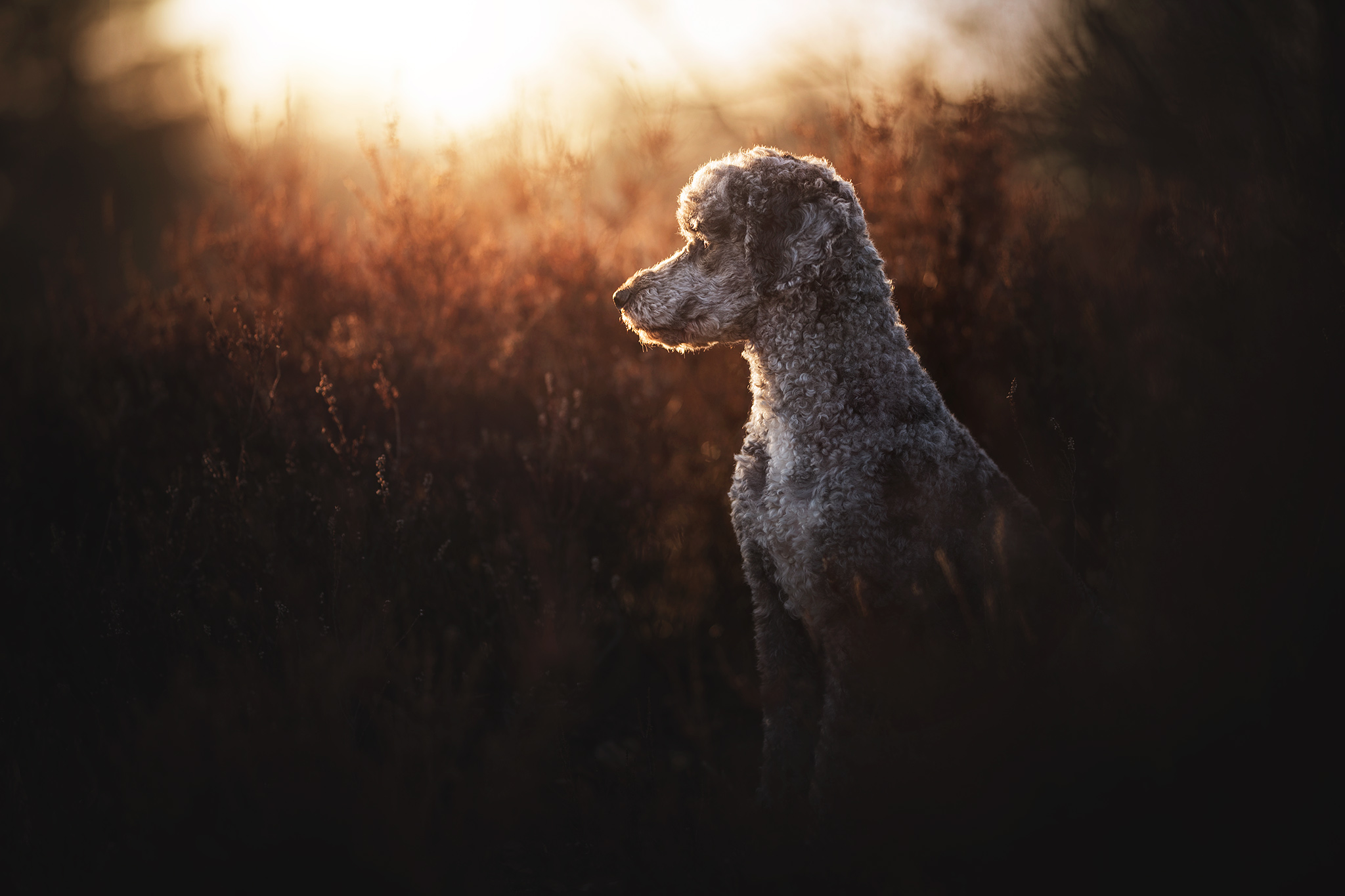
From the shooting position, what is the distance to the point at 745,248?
2.45 m

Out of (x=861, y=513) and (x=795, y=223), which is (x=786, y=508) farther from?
(x=795, y=223)

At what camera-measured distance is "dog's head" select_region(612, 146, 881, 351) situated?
231 cm

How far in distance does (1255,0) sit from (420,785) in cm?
356

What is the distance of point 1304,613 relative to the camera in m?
1.82

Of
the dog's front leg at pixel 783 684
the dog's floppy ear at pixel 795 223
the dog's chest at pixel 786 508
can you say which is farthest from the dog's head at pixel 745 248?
the dog's front leg at pixel 783 684

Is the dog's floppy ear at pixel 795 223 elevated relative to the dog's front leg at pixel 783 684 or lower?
elevated

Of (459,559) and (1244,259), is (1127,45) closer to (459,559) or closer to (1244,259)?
(1244,259)

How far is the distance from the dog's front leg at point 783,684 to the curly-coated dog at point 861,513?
0.09 feet

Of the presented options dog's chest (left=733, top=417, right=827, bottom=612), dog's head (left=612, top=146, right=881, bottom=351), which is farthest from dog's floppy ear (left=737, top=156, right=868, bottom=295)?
dog's chest (left=733, top=417, right=827, bottom=612)

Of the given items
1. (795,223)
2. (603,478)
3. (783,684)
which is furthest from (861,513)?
(603,478)

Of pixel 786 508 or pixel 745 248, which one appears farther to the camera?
pixel 745 248

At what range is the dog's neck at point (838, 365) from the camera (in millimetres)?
2264

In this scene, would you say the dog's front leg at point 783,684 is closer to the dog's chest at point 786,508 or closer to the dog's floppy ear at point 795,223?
the dog's chest at point 786,508

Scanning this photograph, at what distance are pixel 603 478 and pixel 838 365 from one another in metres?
2.02
